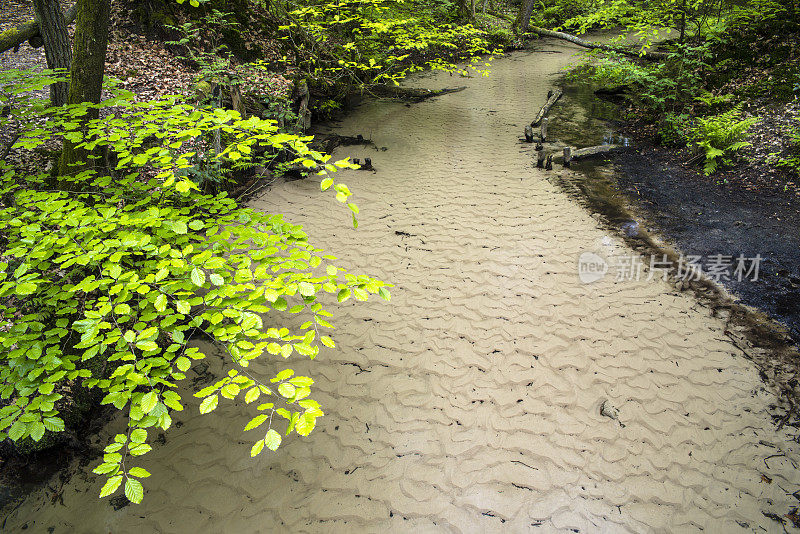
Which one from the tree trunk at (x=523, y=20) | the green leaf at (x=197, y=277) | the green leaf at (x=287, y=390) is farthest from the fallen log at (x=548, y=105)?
the green leaf at (x=287, y=390)

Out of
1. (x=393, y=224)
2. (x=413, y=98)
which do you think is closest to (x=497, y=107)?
(x=413, y=98)

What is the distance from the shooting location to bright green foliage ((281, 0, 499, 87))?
27.1ft

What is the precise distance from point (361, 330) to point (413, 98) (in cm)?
1069

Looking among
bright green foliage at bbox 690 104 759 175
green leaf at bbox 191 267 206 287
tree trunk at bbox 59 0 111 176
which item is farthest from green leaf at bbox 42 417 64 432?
bright green foliage at bbox 690 104 759 175

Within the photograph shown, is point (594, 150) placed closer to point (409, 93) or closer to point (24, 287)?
point (409, 93)

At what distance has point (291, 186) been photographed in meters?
7.96

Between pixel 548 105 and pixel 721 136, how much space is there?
15.8ft

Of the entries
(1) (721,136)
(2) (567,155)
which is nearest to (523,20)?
(2) (567,155)

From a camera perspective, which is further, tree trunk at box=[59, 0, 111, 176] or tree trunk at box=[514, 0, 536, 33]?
tree trunk at box=[514, 0, 536, 33]

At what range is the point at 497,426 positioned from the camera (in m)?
3.81

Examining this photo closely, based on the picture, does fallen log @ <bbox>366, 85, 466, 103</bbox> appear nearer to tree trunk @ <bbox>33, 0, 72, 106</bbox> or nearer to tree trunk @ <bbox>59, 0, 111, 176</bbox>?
tree trunk @ <bbox>33, 0, 72, 106</bbox>

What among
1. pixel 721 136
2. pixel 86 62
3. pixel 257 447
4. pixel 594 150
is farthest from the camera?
pixel 594 150

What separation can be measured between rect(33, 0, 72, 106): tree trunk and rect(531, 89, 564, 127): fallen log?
999 cm

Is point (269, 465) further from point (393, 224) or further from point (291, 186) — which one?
point (291, 186)
